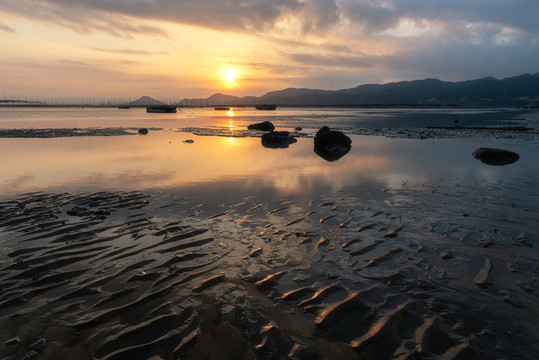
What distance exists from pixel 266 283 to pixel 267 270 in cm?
49

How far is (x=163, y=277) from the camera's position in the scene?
19.7 ft

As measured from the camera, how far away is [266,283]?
19.2 feet

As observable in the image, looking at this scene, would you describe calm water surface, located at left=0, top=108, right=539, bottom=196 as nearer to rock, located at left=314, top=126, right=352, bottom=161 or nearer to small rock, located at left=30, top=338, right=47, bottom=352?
rock, located at left=314, top=126, right=352, bottom=161

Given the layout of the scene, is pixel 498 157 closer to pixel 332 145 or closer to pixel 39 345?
pixel 332 145

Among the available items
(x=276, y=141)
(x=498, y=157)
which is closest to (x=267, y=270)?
(x=498, y=157)

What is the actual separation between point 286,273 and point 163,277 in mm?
2407

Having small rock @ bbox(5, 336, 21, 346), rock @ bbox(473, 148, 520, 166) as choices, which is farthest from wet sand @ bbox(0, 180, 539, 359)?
rock @ bbox(473, 148, 520, 166)

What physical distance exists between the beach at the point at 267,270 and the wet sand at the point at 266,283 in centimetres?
3

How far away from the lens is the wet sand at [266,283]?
4.31 m

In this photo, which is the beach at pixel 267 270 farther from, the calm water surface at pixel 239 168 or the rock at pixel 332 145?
the rock at pixel 332 145

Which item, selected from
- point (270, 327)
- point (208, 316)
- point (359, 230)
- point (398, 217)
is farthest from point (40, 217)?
A: point (398, 217)

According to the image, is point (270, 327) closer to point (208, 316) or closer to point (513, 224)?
point (208, 316)

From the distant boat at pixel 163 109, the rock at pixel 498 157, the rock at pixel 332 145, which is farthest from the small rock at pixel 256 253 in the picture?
the distant boat at pixel 163 109

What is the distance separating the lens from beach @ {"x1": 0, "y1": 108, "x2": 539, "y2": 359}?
14.3ft
